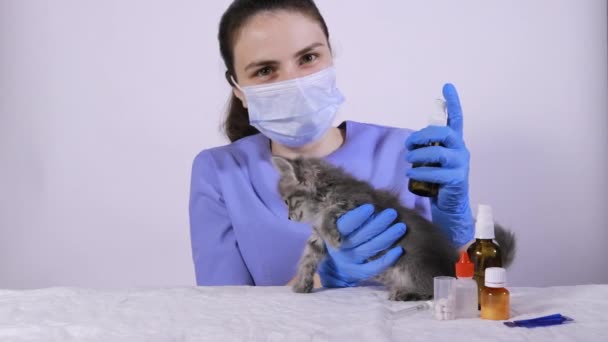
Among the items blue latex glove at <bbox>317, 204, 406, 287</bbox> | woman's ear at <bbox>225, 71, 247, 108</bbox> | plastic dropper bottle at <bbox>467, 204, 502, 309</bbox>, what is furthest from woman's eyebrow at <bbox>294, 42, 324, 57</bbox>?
plastic dropper bottle at <bbox>467, 204, 502, 309</bbox>

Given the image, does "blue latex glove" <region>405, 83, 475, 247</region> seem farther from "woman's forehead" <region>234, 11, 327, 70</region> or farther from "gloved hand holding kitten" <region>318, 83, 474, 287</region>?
"woman's forehead" <region>234, 11, 327, 70</region>

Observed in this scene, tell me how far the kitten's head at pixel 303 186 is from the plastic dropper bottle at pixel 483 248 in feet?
1.43

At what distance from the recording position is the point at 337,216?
168 cm

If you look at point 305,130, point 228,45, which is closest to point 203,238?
point 305,130

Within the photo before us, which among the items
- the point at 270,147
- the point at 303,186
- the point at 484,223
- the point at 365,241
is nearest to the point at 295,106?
the point at 270,147

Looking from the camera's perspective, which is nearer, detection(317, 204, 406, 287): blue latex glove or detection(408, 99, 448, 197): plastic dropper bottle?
detection(317, 204, 406, 287): blue latex glove

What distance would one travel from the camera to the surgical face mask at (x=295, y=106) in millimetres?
2162

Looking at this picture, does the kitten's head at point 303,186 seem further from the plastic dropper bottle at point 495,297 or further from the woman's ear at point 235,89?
the woman's ear at point 235,89

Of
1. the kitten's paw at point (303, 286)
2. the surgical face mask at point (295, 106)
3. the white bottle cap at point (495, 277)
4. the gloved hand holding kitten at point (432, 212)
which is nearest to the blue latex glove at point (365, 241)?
the gloved hand holding kitten at point (432, 212)

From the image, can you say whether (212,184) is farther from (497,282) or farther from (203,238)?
(497,282)

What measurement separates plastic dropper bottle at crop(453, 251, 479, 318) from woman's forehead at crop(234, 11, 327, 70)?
3.51 ft

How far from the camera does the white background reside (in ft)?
7.56

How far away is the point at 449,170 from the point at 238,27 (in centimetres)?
94

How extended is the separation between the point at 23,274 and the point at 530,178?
1.93 meters
